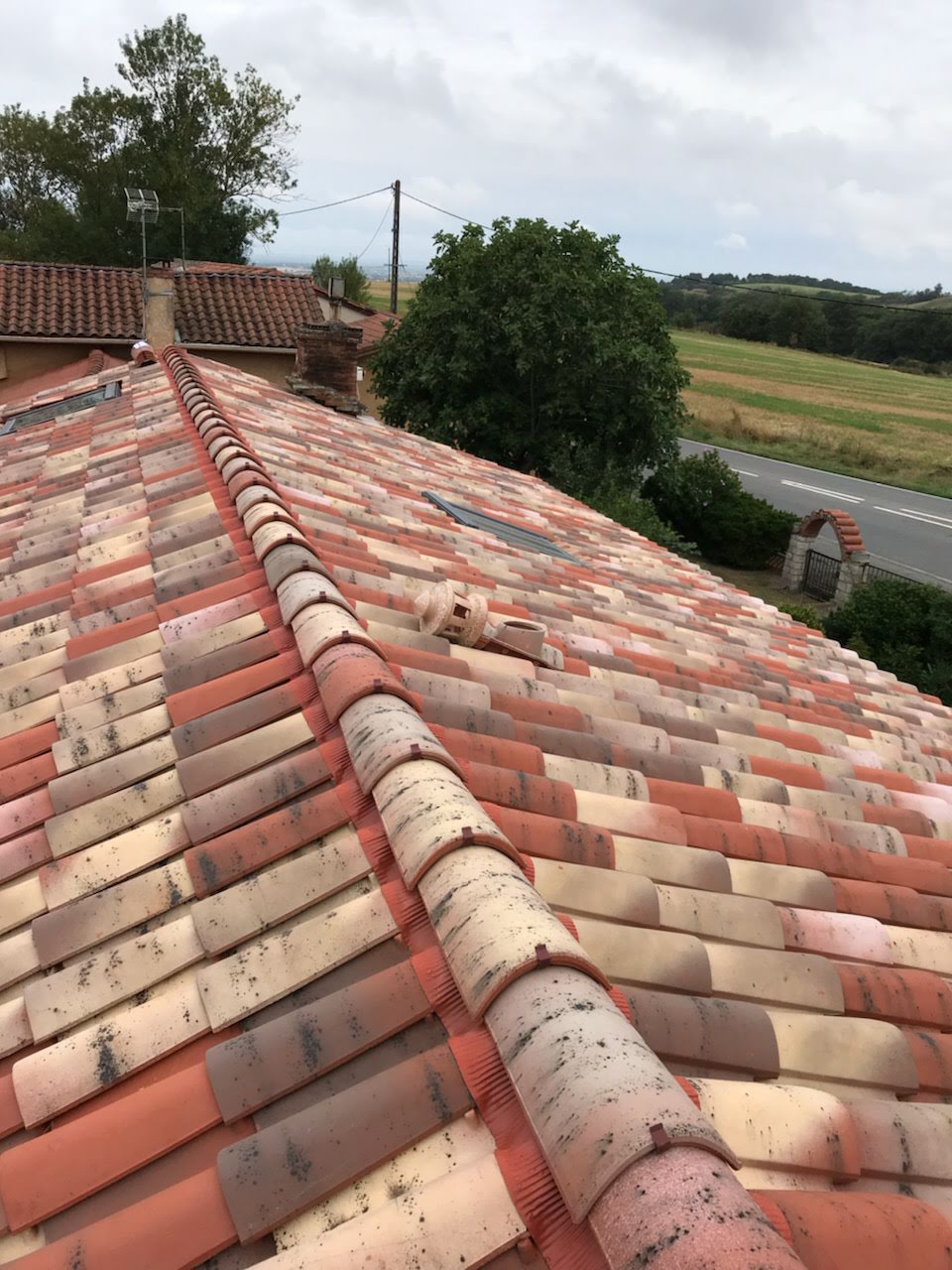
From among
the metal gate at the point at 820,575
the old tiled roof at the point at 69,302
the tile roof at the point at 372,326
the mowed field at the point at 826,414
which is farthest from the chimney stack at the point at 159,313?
the mowed field at the point at 826,414

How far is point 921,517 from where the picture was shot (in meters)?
32.5

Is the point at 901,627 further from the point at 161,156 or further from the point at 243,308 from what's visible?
the point at 161,156

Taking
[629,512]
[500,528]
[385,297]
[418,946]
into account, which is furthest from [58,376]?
[385,297]

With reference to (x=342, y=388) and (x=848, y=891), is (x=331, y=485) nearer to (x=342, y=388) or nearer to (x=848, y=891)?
(x=848, y=891)

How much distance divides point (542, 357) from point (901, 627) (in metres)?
9.00

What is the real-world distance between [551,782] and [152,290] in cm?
1710

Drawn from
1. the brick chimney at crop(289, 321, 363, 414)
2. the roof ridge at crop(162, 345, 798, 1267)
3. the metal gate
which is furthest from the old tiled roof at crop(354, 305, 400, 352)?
the roof ridge at crop(162, 345, 798, 1267)

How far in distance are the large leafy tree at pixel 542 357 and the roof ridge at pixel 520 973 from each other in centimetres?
1685

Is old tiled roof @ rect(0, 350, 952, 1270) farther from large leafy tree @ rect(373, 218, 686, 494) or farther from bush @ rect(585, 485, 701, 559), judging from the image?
large leafy tree @ rect(373, 218, 686, 494)

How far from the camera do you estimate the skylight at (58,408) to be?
972 cm

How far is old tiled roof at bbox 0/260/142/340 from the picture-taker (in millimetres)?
19922

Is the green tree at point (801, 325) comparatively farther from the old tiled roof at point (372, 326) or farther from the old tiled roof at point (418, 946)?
the old tiled roof at point (418, 946)

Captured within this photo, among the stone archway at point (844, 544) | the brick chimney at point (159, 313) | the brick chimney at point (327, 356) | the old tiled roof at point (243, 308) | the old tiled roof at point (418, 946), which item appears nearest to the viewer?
the old tiled roof at point (418, 946)

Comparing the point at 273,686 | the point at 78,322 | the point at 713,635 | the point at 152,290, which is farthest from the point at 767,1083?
the point at 78,322
